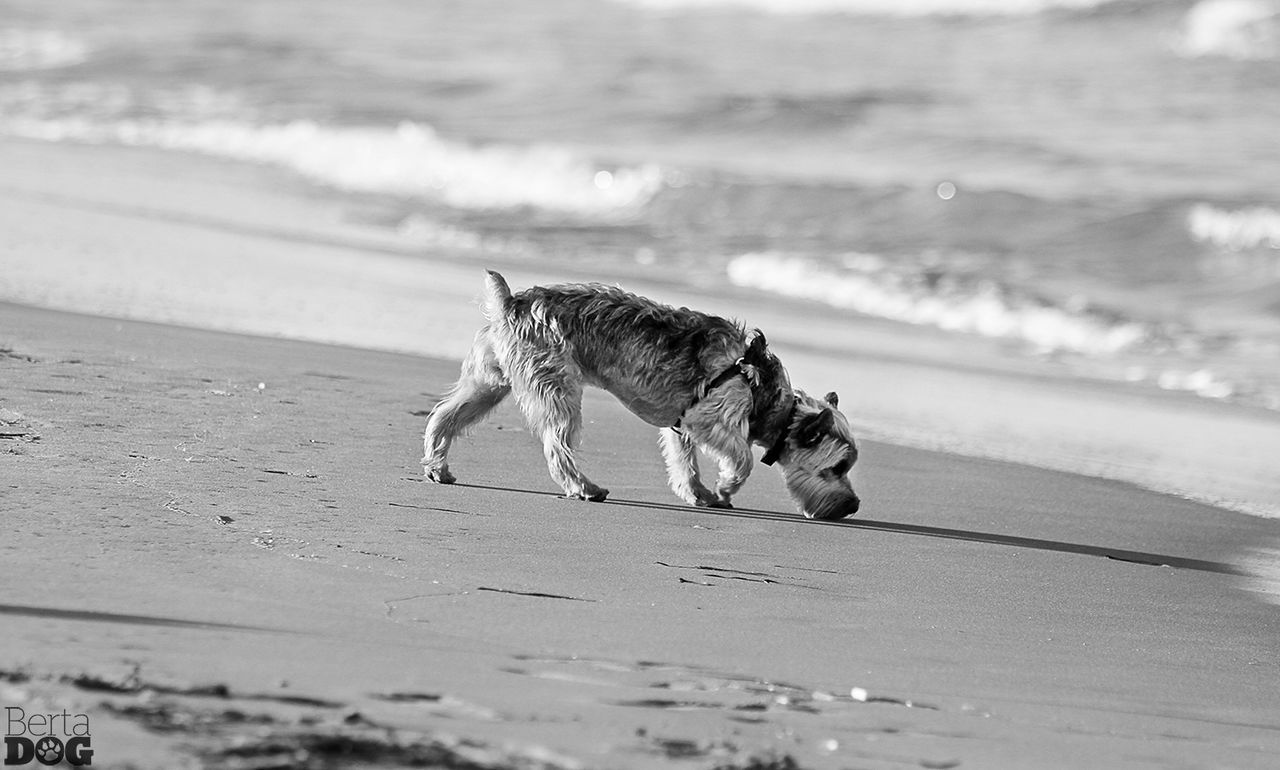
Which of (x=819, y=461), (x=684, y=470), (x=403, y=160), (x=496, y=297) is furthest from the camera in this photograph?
(x=403, y=160)

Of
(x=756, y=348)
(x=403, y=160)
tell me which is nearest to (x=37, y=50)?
(x=403, y=160)

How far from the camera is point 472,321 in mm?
12023

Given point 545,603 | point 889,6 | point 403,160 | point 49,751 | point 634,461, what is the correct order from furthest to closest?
point 889,6 → point 403,160 → point 634,461 → point 545,603 → point 49,751

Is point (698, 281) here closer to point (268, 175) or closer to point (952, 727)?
point (268, 175)

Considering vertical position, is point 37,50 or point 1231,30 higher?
point 1231,30

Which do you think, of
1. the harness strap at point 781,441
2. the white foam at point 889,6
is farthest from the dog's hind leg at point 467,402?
the white foam at point 889,6

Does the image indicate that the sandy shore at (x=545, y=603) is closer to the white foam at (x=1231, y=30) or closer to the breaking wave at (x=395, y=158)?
Result: the breaking wave at (x=395, y=158)

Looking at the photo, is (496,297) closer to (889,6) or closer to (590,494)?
(590,494)

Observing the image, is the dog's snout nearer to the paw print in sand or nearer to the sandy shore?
the sandy shore

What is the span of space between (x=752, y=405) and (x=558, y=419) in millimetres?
884

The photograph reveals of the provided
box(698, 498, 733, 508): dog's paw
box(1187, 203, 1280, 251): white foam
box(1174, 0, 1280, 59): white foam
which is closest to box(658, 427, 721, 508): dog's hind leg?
box(698, 498, 733, 508): dog's paw

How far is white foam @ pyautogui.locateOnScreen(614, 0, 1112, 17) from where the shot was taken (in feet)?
128

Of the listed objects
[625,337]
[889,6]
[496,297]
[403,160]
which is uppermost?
[889,6]

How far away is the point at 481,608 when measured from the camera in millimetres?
5246
